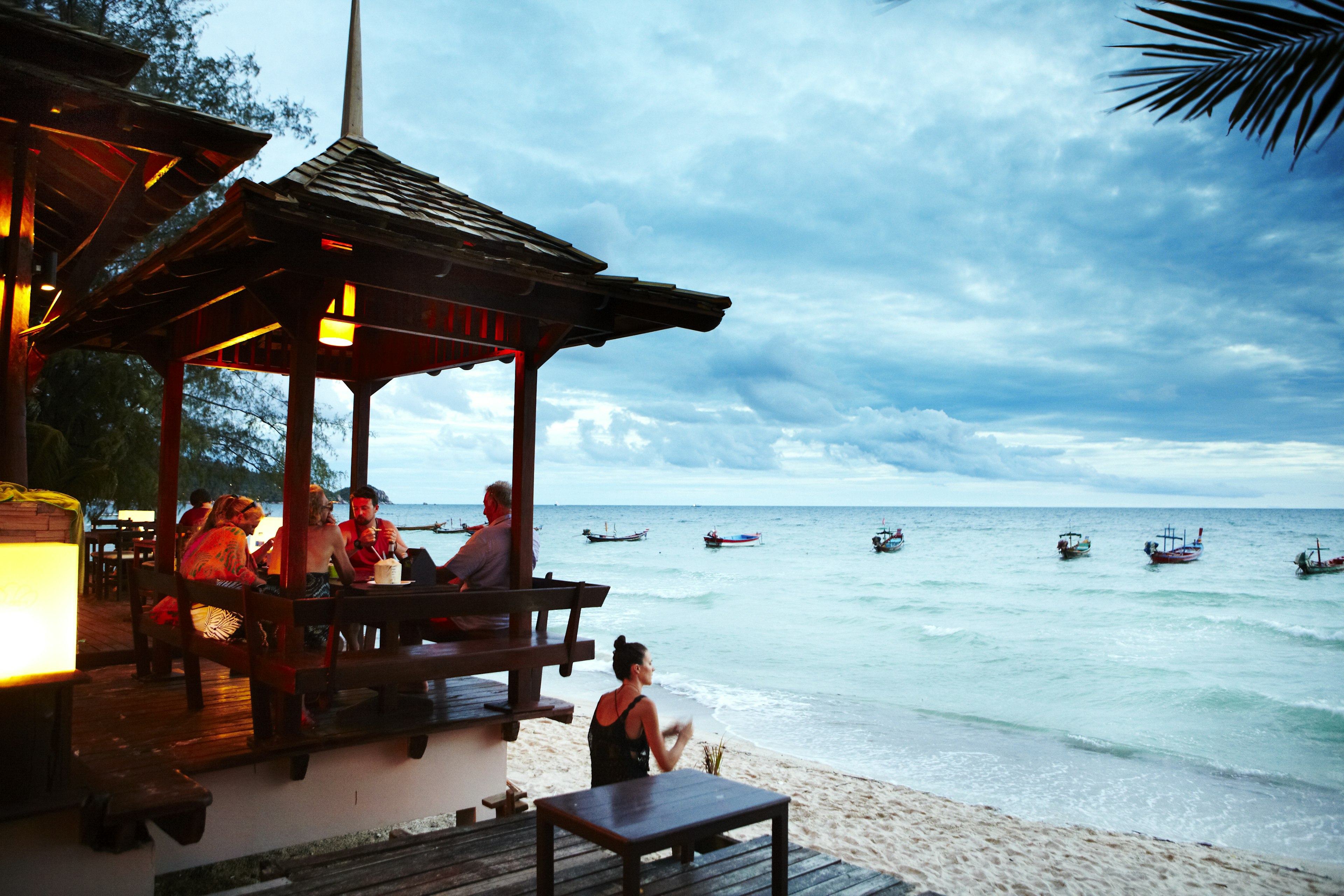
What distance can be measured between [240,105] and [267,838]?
561 inches

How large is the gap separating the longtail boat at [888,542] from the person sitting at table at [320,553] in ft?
186

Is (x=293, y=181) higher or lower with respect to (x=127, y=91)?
lower

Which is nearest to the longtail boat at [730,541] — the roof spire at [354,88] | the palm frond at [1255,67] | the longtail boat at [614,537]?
the longtail boat at [614,537]

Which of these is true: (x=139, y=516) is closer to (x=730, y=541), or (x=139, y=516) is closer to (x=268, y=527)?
(x=268, y=527)

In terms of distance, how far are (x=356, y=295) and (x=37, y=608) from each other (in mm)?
2799

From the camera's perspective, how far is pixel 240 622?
5.22m

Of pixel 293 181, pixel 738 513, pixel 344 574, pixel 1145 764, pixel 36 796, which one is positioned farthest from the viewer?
pixel 738 513

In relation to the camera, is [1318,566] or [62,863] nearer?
[62,863]

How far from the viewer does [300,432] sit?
4578 mm

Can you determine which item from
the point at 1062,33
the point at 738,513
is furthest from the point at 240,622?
the point at 738,513

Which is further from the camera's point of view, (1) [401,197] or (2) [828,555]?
(2) [828,555]

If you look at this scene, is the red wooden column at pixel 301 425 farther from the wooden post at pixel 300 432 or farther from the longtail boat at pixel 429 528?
the longtail boat at pixel 429 528

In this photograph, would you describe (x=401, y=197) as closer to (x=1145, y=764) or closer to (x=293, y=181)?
(x=293, y=181)

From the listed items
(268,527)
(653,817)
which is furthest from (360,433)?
(653,817)
